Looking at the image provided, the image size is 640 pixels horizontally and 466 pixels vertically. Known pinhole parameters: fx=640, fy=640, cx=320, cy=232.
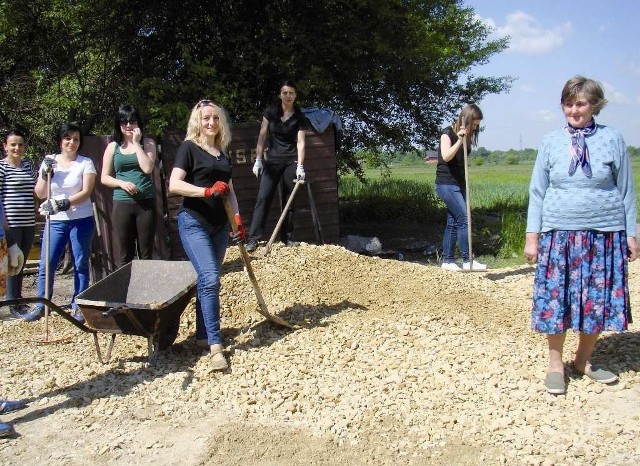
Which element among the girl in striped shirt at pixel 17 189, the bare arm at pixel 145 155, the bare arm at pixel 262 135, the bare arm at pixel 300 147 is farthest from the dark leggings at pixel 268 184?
the girl in striped shirt at pixel 17 189

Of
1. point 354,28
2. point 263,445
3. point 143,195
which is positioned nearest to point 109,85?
point 354,28

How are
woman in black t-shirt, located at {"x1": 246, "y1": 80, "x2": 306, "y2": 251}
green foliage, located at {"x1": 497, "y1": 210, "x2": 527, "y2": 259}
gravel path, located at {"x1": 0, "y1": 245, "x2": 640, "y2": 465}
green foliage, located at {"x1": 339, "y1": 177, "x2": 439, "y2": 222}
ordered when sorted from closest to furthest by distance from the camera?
gravel path, located at {"x1": 0, "y1": 245, "x2": 640, "y2": 465}, woman in black t-shirt, located at {"x1": 246, "y1": 80, "x2": 306, "y2": 251}, green foliage, located at {"x1": 497, "y1": 210, "x2": 527, "y2": 259}, green foliage, located at {"x1": 339, "y1": 177, "x2": 439, "y2": 222}

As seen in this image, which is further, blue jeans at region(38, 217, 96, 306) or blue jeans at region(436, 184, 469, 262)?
blue jeans at region(436, 184, 469, 262)

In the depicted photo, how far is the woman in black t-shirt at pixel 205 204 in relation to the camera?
4.01 meters

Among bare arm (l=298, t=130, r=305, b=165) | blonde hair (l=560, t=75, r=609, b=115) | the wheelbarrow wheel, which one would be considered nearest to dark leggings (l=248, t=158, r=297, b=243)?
bare arm (l=298, t=130, r=305, b=165)

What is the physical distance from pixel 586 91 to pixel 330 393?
220 cm

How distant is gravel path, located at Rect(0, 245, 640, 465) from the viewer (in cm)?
323

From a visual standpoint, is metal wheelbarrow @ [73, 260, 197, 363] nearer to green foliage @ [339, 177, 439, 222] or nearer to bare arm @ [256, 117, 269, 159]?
bare arm @ [256, 117, 269, 159]

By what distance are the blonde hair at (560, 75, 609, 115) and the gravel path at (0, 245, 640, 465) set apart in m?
1.62

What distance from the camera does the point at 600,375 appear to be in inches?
149

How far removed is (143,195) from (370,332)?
2197 mm

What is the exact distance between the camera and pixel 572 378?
152 inches

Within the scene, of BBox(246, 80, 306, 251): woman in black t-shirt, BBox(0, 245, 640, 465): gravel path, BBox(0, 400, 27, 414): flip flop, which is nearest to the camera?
BBox(0, 245, 640, 465): gravel path

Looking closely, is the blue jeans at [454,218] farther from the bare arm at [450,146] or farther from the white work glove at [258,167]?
the white work glove at [258,167]
